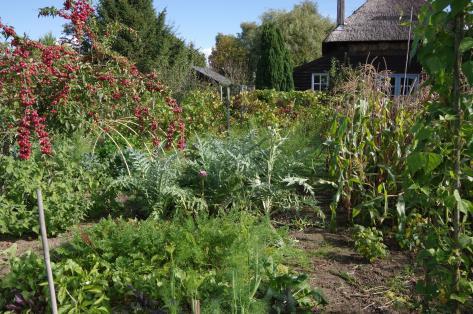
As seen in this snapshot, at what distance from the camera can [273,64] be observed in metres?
23.0

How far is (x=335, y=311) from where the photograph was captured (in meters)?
2.58

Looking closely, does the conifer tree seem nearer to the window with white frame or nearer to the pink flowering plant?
the window with white frame

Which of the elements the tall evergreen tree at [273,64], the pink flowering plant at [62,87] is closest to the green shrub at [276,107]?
the pink flowering plant at [62,87]

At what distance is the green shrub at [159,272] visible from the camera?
243 cm

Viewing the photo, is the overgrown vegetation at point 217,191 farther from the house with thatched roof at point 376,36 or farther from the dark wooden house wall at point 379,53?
the dark wooden house wall at point 379,53

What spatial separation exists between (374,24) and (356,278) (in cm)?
1858

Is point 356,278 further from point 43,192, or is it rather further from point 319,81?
point 319,81

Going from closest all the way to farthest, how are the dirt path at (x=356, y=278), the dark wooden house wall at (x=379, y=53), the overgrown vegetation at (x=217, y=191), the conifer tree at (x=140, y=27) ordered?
the overgrown vegetation at (x=217, y=191) < the dirt path at (x=356, y=278) < the dark wooden house wall at (x=379, y=53) < the conifer tree at (x=140, y=27)

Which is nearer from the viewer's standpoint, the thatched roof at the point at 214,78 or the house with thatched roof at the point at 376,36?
the house with thatched roof at the point at 376,36

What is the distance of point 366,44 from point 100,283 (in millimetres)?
19265

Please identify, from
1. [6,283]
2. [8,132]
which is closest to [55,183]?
[8,132]

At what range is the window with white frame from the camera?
22359mm

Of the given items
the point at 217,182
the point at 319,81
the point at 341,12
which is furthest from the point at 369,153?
the point at 319,81

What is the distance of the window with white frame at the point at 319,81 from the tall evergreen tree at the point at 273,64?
42.8 inches
